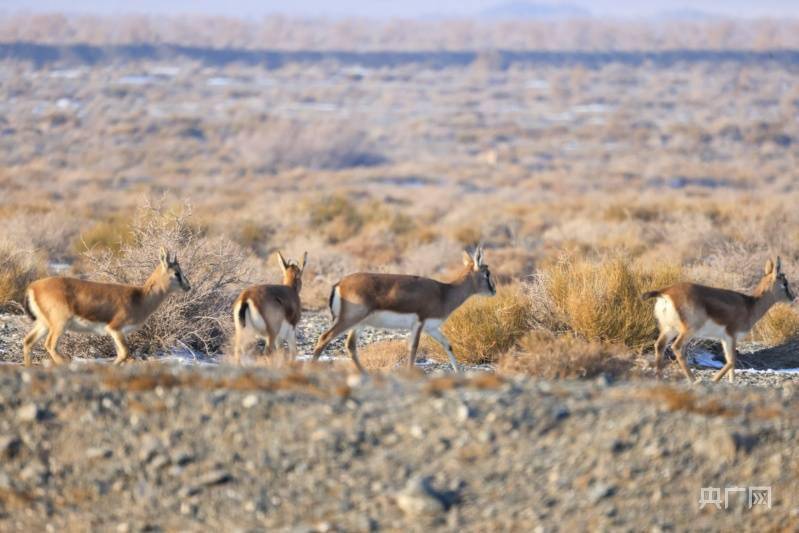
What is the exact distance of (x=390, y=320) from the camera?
12555 mm

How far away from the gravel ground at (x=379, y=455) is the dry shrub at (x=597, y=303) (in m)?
5.25

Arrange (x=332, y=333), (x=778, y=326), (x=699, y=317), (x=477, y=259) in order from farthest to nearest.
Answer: (x=778, y=326), (x=477, y=259), (x=699, y=317), (x=332, y=333)

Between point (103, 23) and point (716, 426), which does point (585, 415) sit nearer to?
point (716, 426)

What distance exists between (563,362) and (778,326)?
625cm

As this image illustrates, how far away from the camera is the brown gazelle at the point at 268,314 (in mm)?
11305

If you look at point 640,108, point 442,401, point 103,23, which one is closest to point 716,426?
point 442,401

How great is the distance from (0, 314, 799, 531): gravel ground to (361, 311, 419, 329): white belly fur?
3.55m

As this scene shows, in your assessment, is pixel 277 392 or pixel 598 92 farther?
pixel 598 92

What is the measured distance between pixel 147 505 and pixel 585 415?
10.2 ft

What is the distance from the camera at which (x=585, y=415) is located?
27.3 feet

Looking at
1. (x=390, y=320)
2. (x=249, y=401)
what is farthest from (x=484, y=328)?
(x=249, y=401)

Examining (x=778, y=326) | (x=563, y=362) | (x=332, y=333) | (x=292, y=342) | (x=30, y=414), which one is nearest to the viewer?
(x=30, y=414)

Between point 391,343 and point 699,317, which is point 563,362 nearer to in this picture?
point 699,317

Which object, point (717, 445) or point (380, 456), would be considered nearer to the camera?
point (380, 456)
